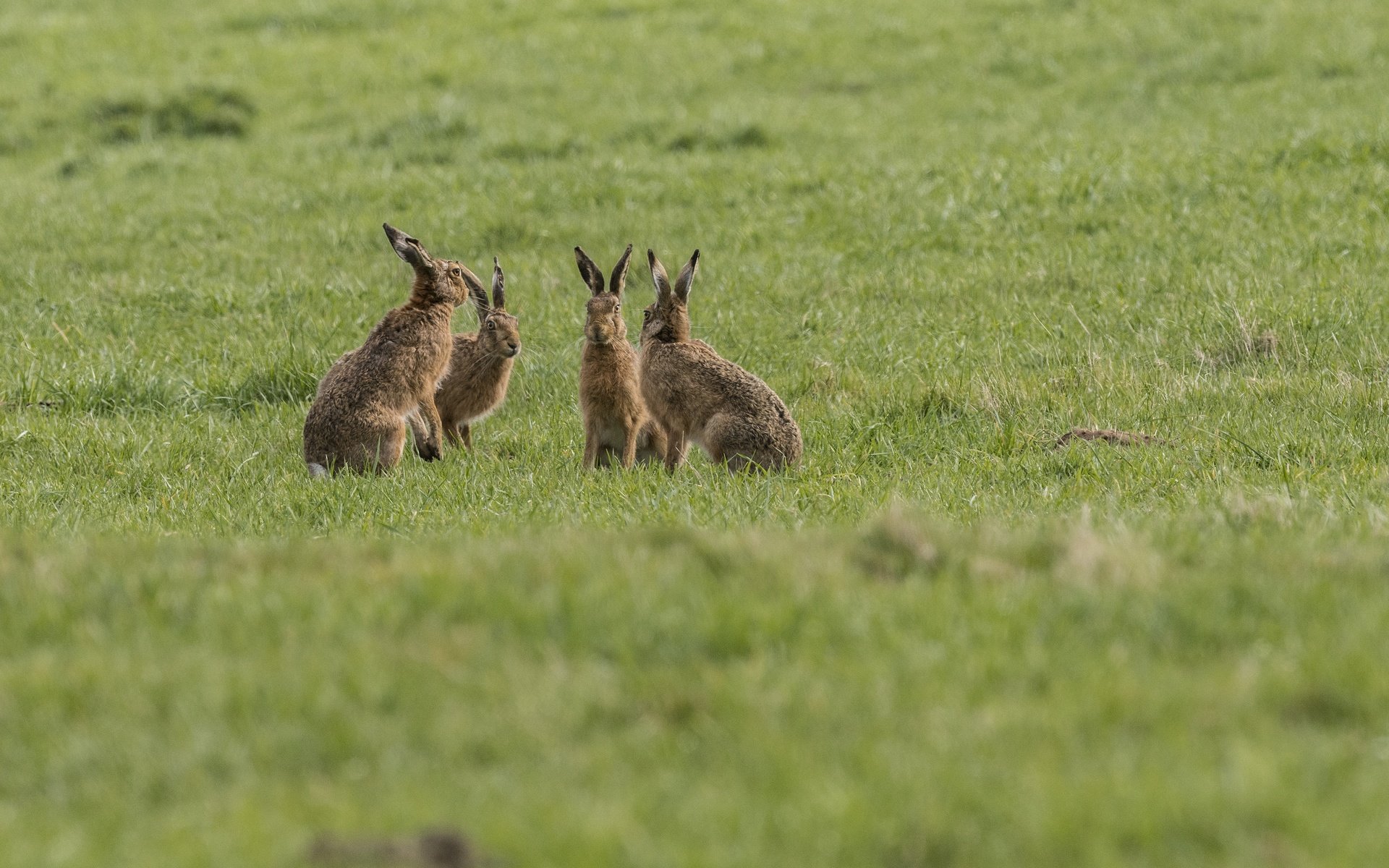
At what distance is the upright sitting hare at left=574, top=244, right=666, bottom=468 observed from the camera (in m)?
9.07

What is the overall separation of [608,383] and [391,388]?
121 cm

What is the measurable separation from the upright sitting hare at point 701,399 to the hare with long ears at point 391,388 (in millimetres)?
1244

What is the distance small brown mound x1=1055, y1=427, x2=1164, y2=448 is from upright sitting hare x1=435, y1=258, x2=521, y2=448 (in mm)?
3249

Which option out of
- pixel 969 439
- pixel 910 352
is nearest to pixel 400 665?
pixel 969 439

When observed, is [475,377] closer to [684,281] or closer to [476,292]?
[476,292]

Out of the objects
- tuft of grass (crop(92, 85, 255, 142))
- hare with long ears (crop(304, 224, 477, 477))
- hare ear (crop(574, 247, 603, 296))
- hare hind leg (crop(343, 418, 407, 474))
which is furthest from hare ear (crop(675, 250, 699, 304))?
tuft of grass (crop(92, 85, 255, 142))

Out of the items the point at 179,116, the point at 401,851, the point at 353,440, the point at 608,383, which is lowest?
the point at 179,116

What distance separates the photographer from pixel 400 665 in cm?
407

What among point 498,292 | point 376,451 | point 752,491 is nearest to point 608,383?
point 498,292

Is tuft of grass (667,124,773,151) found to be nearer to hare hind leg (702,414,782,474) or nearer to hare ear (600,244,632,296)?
hare ear (600,244,632,296)

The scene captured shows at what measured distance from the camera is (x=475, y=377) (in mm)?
9859

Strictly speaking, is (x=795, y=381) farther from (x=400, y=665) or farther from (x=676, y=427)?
(x=400, y=665)

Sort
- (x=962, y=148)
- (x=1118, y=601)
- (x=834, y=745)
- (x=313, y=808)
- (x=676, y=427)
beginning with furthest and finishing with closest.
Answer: (x=962, y=148)
(x=676, y=427)
(x=1118, y=601)
(x=834, y=745)
(x=313, y=808)

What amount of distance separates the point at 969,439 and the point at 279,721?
19.1ft
